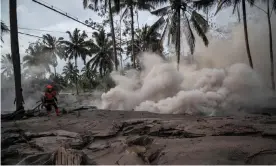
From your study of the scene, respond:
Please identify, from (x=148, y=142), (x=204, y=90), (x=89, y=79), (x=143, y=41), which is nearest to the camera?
(x=148, y=142)

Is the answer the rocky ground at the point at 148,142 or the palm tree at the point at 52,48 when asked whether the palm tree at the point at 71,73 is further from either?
the rocky ground at the point at 148,142

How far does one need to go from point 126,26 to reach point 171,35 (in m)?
12.9

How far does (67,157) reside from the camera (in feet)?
16.3

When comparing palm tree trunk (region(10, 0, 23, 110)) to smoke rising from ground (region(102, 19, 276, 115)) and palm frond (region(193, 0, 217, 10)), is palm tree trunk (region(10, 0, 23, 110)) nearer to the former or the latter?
smoke rising from ground (region(102, 19, 276, 115))

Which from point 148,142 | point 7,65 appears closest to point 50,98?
point 148,142

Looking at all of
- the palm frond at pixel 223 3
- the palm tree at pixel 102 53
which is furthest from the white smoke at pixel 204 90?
the palm tree at pixel 102 53

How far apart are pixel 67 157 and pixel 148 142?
2462mm

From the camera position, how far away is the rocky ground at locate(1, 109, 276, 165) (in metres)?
5.63

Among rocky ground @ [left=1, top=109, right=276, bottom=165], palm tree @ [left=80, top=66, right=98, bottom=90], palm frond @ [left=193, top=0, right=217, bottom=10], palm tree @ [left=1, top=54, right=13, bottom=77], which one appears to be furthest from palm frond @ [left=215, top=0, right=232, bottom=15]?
palm tree @ [left=1, top=54, right=13, bottom=77]

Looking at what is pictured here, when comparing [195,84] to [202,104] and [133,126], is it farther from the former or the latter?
[133,126]

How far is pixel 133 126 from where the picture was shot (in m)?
8.00

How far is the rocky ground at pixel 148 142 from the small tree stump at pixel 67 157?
23cm

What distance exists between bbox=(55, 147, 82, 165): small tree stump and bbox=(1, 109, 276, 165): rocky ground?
226 millimetres

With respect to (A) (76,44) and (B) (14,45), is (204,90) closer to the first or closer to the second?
(B) (14,45)
